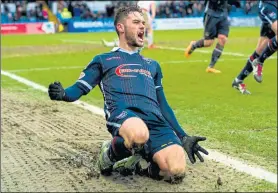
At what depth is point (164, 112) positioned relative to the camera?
480cm

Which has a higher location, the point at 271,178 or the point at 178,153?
the point at 178,153

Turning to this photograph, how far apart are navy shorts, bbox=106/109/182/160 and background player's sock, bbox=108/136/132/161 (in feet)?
0.19

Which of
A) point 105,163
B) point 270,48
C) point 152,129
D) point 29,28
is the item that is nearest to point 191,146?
point 152,129

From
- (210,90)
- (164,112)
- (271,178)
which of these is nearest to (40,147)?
(164,112)

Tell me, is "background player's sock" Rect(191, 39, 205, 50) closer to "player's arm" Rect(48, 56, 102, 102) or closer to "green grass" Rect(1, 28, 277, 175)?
"green grass" Rect(1, 28, 277, 175)

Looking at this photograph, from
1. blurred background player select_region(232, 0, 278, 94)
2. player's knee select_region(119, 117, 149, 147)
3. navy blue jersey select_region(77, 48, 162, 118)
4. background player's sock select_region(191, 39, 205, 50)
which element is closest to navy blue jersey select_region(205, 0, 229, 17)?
background player's sock select_region(191, 39, 205, 50)

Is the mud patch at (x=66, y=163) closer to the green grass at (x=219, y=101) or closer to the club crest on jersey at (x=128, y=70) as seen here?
the green grass at (x=219, y=101)

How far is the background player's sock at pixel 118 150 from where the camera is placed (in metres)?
4.57

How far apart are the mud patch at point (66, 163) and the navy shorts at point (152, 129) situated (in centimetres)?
41

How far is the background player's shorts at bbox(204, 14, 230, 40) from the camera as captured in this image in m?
13.1

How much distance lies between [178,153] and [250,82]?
7.74 meters

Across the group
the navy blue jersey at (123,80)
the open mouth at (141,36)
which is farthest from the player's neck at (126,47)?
the open mouth at (141,36)

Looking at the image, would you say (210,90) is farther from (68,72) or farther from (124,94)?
(124,94)

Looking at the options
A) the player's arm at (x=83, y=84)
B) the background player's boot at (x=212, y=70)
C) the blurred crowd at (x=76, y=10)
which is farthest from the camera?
the blurred crowd at (x=76, y=10)
